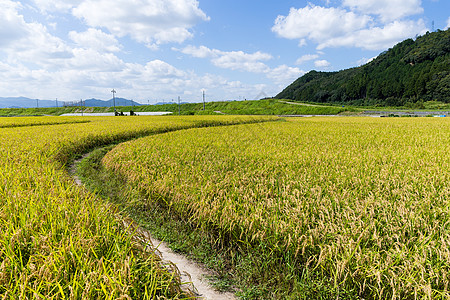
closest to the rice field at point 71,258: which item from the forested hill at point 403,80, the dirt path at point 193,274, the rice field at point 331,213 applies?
the dirt path at point 193,274

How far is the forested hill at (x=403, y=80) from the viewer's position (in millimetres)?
77062

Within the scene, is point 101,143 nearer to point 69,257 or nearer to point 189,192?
point 189,192

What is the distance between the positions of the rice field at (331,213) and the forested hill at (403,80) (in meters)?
84.3

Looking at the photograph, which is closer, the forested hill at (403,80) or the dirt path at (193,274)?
the dirt path at (193,274)

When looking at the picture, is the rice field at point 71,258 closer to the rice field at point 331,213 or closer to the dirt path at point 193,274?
the dirt path at point 193,274

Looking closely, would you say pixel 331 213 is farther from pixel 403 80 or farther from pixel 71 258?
pixel 403 80

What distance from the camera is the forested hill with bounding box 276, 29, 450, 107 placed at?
253 ft

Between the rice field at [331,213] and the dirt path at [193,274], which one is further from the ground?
the rice field at [331,213]

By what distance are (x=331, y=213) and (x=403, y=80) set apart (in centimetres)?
11039

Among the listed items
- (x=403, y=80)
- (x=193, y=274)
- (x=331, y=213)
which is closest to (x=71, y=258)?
(x=193, y=274)

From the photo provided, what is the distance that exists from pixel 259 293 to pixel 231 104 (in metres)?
84.1

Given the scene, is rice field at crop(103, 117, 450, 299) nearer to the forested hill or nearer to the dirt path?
the dirt path

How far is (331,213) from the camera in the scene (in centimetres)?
340

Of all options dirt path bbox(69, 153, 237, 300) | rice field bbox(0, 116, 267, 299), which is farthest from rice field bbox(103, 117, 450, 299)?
rice field bbox(0, 116, 267, 299)
